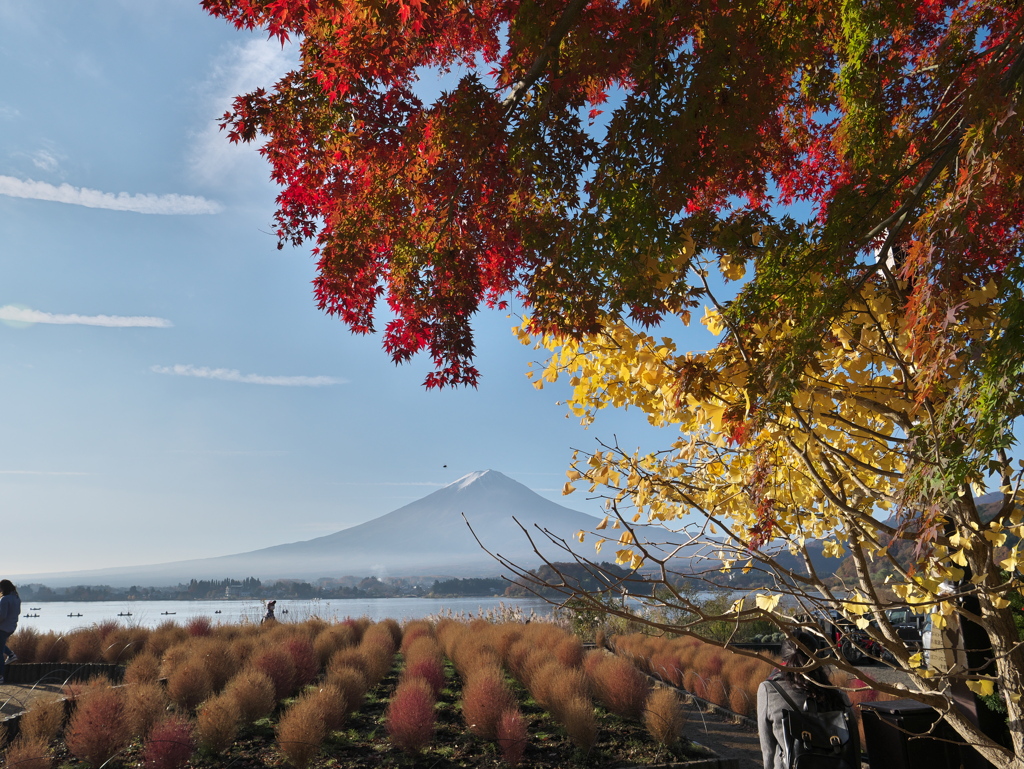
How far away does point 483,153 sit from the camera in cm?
375

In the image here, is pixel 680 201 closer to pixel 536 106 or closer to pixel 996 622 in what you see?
pixel 536 106

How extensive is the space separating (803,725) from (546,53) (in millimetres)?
3908

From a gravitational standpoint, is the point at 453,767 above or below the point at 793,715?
below

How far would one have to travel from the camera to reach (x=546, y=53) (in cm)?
346

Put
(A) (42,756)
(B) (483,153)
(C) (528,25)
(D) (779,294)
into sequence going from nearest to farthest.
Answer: (D) (779,294), (C) (528,25), (B) (483,153), (A) (42,756)

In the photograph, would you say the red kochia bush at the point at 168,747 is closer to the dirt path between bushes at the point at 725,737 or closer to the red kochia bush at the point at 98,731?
the red kochia bush at the point at 98,731

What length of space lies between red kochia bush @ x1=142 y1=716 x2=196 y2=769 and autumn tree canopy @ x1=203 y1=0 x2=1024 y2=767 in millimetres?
3259

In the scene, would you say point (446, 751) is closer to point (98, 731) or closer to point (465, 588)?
point (98, 731)

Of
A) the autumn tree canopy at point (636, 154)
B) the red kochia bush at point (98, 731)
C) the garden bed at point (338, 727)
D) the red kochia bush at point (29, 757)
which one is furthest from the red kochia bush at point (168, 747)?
the autumn tree canopy at point (636, 154)

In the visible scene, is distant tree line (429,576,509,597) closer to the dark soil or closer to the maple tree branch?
the dark soil

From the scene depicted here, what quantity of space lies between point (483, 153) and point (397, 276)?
1336 millimetres

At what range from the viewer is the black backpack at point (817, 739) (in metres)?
3.30

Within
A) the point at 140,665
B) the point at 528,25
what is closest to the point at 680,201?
the point at 528,25

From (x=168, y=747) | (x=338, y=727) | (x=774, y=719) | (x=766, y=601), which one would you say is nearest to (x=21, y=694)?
(x=168, y=747)
